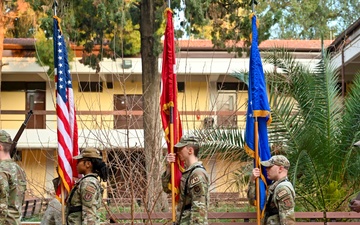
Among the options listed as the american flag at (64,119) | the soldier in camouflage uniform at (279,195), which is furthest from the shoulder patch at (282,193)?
the american flag at (64,119)

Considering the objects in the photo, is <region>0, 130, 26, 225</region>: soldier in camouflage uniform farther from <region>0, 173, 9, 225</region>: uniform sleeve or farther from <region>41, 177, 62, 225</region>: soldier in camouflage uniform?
<region>41, 177, 62, 225</region>: soldier in camouflage uniform

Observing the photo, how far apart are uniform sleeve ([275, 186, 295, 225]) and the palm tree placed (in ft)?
14.6

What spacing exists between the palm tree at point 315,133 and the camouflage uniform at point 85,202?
5.54 meters

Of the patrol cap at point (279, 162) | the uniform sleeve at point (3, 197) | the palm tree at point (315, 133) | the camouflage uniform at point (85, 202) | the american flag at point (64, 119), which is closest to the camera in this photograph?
the uniform sleeve at point (3, 197)

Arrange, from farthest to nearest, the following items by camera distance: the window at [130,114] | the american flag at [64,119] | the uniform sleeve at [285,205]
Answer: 1. the window at [130,114]
2. the american flag at [64,119]
3. the uniform sleeve at [285,205]

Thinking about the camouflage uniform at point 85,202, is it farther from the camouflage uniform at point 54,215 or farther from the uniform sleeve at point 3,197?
the camouflage uniform at point 54,215

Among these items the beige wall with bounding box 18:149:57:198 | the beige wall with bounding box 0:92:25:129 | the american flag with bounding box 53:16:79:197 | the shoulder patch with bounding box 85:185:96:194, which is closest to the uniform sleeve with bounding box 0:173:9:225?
the shoulder patch with bounding box 85:185:96:194

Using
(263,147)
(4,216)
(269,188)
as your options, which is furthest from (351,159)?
(4,216)

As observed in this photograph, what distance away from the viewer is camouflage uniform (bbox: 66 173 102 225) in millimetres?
→ 7473

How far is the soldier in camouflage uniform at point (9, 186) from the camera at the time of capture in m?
7.40

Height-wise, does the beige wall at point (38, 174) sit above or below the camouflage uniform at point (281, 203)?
below

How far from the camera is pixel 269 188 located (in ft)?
27.3

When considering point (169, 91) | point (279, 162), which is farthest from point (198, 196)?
point (169, 91)

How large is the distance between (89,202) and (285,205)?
7.27 feet
